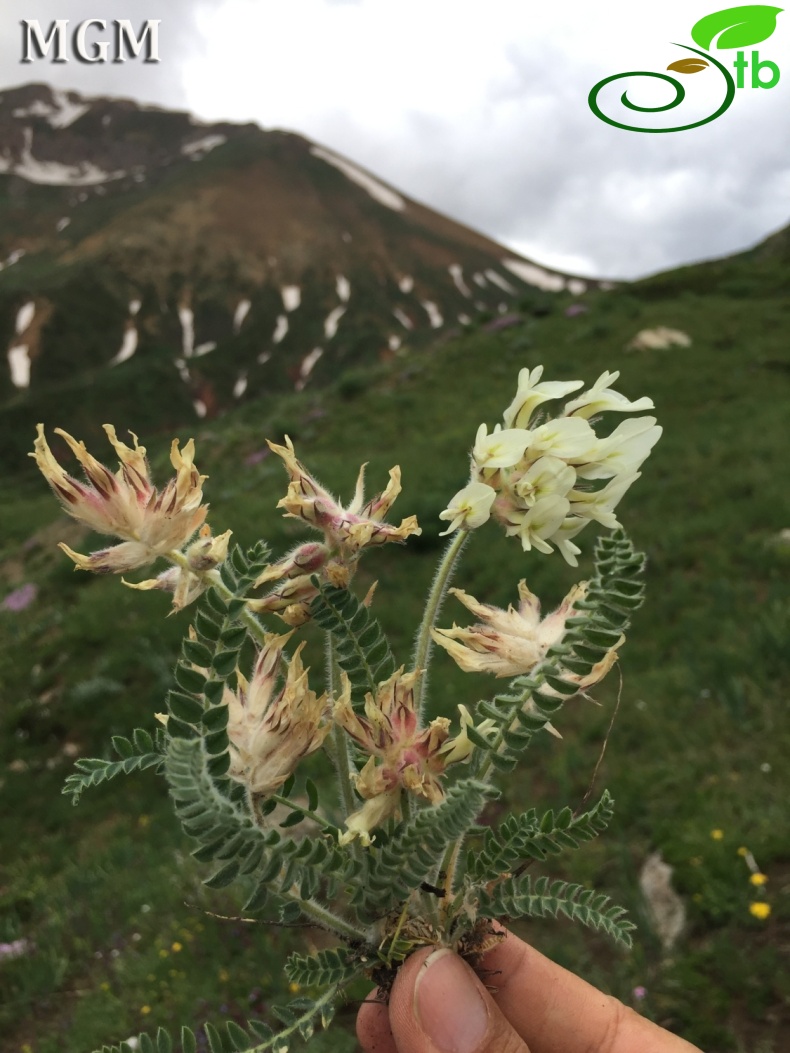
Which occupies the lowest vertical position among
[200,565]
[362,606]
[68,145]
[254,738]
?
[68,145]

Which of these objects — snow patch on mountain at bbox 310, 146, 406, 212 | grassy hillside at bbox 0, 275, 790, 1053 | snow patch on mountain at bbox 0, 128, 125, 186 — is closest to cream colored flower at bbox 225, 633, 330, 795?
grassy hillside at bbox 0, 275, 790, 1053

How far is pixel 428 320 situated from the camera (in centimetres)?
8025

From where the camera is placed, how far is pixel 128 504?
1.33 m

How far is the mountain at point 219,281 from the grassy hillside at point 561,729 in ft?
157

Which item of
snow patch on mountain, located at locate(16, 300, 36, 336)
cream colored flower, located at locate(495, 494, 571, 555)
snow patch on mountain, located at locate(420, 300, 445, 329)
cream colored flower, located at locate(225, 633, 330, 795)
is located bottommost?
snow patch on mountain, located at locate(420, 300, 445, 329)

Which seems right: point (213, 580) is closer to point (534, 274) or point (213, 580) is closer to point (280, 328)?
point (280, 328)

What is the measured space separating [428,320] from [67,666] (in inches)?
2957

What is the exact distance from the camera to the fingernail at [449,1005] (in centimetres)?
160

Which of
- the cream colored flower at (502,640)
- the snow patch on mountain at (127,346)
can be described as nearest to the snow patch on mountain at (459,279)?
the snow patch on mountain at (127,346)

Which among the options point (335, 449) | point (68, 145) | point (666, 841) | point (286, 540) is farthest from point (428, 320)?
point (68, 145)

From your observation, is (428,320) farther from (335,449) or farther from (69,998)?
(69,998)

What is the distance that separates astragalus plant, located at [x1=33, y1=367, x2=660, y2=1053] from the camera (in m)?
1.25

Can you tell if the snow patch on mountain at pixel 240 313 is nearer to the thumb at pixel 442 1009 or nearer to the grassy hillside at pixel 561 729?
the grassy hillside at pixel 561 729

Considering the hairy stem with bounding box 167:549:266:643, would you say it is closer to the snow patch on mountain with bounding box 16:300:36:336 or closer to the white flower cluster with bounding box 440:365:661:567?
the white flower cluster with bounding box 440:365:661:567
